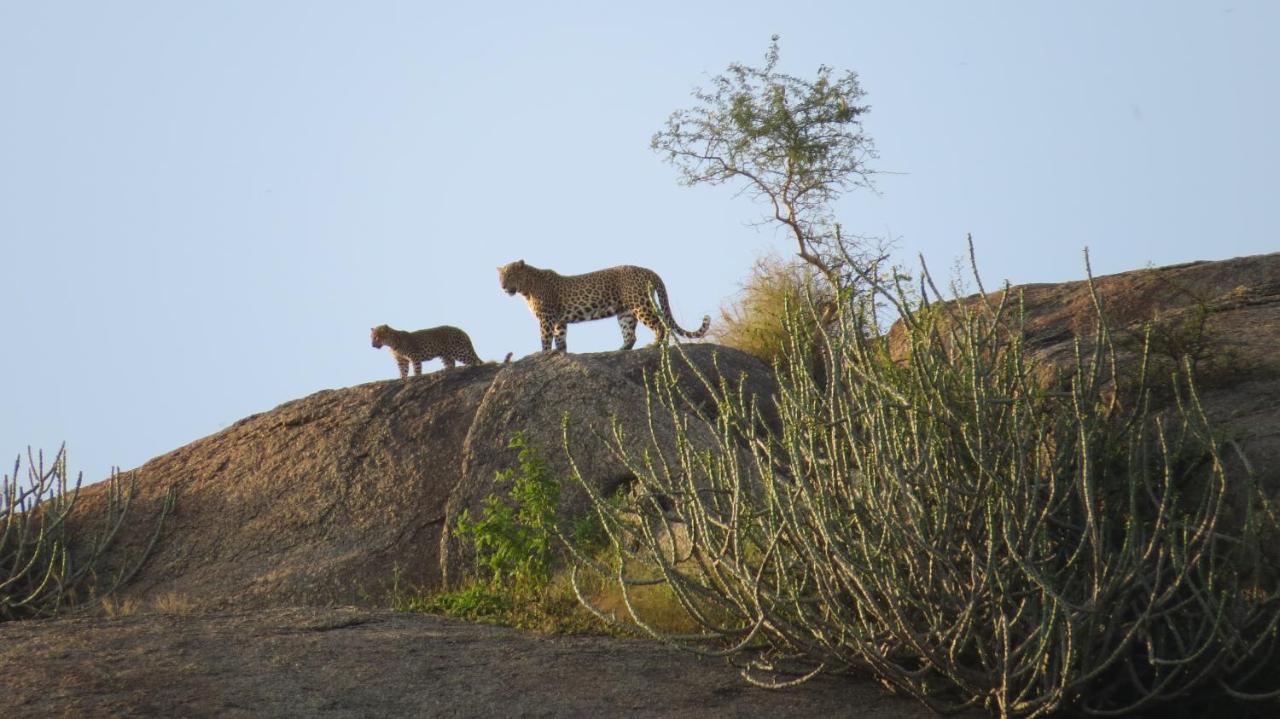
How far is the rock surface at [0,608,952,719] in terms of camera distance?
5.48 metres

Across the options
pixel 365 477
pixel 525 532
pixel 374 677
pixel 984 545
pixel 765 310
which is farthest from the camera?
pixel 765 310

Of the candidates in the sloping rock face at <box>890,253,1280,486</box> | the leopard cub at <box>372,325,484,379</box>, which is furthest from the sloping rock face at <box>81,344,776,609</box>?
the leopard cub at <box>372,325,484,379</box>

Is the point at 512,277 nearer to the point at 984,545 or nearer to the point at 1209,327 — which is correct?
the point at 1209,327

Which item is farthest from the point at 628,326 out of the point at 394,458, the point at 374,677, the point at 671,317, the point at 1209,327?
the point at 374,677

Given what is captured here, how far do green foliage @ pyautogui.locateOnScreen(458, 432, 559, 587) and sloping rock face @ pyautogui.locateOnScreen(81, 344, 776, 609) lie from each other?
3.04 ft

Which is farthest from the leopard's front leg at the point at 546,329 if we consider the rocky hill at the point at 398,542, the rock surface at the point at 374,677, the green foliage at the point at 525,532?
the rock surface at the point at 374,677

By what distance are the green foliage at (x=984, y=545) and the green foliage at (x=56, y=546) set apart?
5.47 metres

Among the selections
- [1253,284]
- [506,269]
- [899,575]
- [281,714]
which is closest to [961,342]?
[899,575]

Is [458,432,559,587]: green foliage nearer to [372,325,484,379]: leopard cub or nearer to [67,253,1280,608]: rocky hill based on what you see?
[67,253,1280,608]: rocky hill

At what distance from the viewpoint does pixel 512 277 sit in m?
15.0

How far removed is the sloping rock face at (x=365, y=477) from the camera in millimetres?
9500

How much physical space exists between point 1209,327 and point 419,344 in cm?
876

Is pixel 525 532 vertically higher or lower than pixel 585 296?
lower

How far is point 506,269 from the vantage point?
15.0 metres
